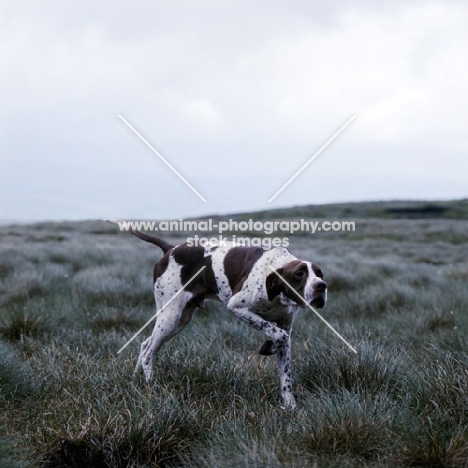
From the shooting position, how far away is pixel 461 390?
5.05 m

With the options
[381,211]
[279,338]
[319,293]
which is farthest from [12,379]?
[381,211]

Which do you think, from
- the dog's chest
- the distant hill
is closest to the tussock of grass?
the dog's chest

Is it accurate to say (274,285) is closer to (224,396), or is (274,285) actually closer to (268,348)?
(268,348)

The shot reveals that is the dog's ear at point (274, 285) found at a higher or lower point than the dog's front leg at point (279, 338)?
higher

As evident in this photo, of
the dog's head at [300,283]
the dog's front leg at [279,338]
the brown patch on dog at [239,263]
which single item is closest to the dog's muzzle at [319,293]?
the dog's head at [300,283]

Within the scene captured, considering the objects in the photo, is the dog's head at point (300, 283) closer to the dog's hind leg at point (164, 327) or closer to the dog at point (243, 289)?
the dog at point (243, 289)

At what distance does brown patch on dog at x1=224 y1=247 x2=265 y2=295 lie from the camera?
6.03 m

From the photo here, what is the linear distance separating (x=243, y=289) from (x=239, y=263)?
0.33 m

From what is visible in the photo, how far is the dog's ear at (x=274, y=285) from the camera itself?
5707mm

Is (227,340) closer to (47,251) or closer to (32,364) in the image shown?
(32,364)

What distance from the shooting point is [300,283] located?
554cm

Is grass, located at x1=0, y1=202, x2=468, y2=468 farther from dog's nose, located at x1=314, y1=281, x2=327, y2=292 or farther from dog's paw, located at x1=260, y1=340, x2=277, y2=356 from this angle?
dog's nose, located at x1=314, y1=281, x2=327, y2=292

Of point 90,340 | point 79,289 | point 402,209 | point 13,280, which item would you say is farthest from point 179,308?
point 402,209

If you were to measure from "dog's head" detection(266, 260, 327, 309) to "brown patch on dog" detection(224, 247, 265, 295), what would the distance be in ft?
1.07
